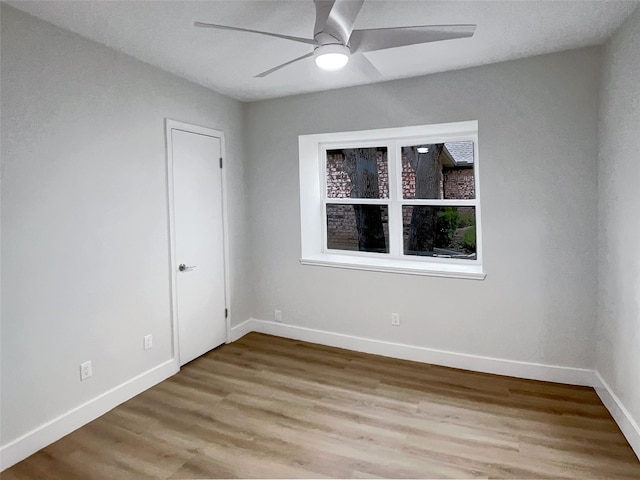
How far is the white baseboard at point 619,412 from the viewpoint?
2.25m

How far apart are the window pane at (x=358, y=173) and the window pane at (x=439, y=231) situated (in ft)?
1.26

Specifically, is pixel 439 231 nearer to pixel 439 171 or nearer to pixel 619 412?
pixel 439 171

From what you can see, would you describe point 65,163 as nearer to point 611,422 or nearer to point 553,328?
point 553,328

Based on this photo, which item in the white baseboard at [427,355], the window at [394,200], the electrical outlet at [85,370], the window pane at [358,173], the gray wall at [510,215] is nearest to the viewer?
the electrical outlet at [85,370]

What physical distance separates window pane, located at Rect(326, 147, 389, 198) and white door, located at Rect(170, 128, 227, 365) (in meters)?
1.21

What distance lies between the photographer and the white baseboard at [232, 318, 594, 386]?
305cm

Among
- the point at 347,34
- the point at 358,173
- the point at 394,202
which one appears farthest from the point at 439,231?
the point at 347,34

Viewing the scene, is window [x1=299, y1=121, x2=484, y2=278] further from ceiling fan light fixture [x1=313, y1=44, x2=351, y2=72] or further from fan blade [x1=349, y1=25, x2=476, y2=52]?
ceiling fan light fixture [x1=313, y1=44, x2=351, y2=72]

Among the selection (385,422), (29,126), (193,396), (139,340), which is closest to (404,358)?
(385,422)

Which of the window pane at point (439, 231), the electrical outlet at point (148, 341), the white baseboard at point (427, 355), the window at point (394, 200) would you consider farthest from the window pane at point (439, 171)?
the electrical outlet at point (148, 341)

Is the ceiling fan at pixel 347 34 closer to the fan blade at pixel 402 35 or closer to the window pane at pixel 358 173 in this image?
the fan blade at pixel 402 35

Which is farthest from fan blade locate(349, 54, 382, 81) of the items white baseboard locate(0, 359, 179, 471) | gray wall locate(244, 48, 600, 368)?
white baseboard locate(0, 359, 179, 471)

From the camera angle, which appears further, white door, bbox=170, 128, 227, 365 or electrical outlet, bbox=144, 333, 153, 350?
white door, bbox=170, 128, 227, 365

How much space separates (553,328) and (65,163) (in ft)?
11.8
